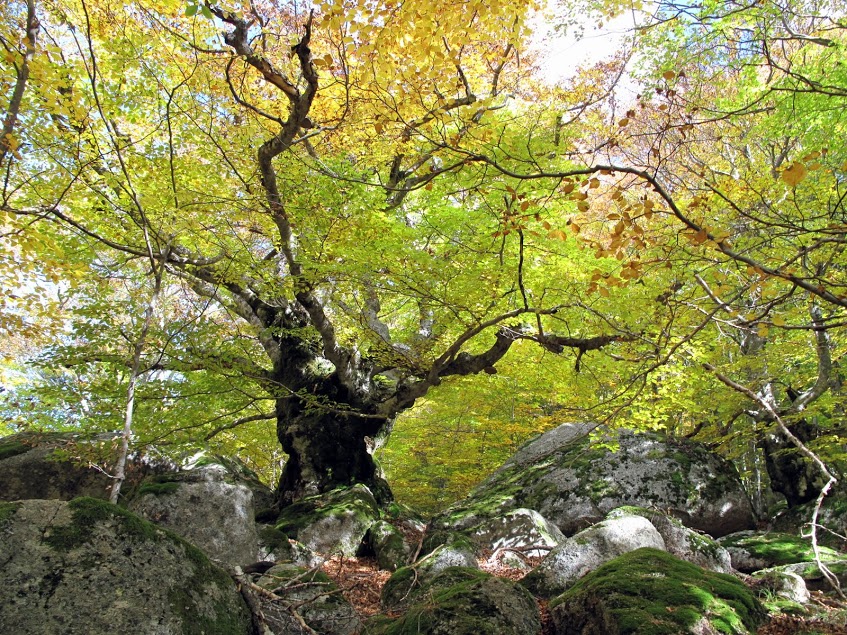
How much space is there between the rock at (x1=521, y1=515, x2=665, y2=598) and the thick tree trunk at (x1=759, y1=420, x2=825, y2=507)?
5638 millimetres

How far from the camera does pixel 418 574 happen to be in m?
5.45

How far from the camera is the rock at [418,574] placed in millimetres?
4790

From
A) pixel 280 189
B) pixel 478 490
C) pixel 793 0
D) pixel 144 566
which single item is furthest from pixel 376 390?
pixel 793 0

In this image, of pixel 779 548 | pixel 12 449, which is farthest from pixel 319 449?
pixel 779 548

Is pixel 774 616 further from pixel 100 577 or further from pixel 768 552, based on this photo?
pixel 100 577

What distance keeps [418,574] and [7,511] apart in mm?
3789

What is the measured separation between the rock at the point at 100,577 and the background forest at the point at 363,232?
8.64 feet

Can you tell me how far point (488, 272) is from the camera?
8125 mm

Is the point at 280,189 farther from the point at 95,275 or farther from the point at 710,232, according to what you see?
the point at 710,232

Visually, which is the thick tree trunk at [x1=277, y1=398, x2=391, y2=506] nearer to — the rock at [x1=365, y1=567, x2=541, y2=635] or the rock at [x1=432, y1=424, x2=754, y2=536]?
the rock at [x1=432, y1=424, x2=754, y2=536]

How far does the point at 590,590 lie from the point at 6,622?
348cm

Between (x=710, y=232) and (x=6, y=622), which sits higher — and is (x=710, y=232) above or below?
above

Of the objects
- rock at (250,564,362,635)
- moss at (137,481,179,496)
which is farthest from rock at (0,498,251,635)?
moss at (137,481,179,496)

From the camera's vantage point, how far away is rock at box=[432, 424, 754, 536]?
9467 mm
